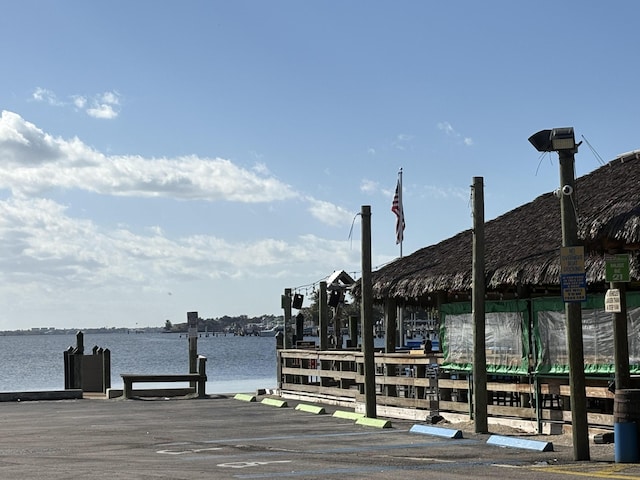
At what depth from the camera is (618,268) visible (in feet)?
49.2

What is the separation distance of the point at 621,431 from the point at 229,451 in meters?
6.05

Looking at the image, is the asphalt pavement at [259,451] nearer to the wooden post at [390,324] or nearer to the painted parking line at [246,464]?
the painted parking line at [246,464]

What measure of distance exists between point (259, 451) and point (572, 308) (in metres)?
5.32

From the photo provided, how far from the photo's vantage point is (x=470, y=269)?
21.2 metres

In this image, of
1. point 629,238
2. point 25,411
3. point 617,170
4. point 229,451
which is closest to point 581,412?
point 629,238

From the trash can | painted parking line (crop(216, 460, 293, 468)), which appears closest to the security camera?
the trash can

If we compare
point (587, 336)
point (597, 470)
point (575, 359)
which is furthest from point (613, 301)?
point (587, 336)

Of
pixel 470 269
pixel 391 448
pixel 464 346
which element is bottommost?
pixel 391 448

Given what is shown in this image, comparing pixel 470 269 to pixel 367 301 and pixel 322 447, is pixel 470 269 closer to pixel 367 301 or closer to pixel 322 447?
pixel 367 301

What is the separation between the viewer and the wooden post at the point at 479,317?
61.7ft

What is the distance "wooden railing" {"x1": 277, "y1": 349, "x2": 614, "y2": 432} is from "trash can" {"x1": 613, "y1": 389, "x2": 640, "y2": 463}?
2473 millimetres

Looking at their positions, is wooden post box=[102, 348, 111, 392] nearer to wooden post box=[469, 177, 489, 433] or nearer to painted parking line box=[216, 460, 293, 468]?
wooden post box=[469, 177, 489, 433]

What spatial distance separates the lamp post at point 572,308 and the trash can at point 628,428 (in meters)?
0.63

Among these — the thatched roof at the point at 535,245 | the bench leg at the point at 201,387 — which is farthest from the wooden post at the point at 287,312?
the thatched roof at the point at 535,245
